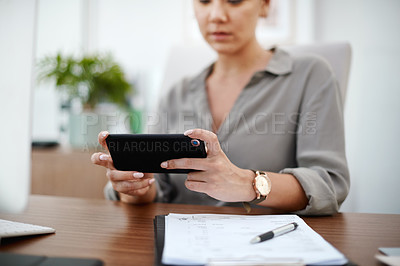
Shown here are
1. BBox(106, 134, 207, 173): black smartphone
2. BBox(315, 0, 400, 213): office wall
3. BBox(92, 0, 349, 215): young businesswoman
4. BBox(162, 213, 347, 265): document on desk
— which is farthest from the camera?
BBox(315, 0, 400, 213): office wall

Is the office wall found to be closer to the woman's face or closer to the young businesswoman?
the young businesswoman

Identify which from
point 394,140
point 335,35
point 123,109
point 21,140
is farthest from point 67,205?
point 335,35

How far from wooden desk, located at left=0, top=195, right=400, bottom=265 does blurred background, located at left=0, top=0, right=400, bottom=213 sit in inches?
11.8

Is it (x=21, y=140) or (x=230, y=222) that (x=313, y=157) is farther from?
(x=21, y=140)

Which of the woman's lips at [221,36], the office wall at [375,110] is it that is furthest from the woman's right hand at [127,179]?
the office wall at [375,110]

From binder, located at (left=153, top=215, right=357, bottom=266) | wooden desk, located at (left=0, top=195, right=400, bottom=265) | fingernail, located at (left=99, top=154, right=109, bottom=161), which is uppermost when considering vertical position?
fingernail, located at (left=99, top=154, right=109, bottom=161)

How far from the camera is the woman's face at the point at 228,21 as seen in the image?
0.97 m

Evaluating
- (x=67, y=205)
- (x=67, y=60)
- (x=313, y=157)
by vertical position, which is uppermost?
(x=67, y=60)

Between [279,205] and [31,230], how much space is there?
48cm

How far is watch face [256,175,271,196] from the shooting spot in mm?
680

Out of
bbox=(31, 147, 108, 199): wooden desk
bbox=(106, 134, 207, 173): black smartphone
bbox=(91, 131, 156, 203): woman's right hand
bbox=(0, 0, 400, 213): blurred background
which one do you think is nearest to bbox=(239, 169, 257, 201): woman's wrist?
bbox=(106, 134, 207, 173): black smartphone

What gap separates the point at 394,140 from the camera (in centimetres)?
113

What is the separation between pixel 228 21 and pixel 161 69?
1.32 m

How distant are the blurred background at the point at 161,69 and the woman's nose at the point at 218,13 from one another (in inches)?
16.5
